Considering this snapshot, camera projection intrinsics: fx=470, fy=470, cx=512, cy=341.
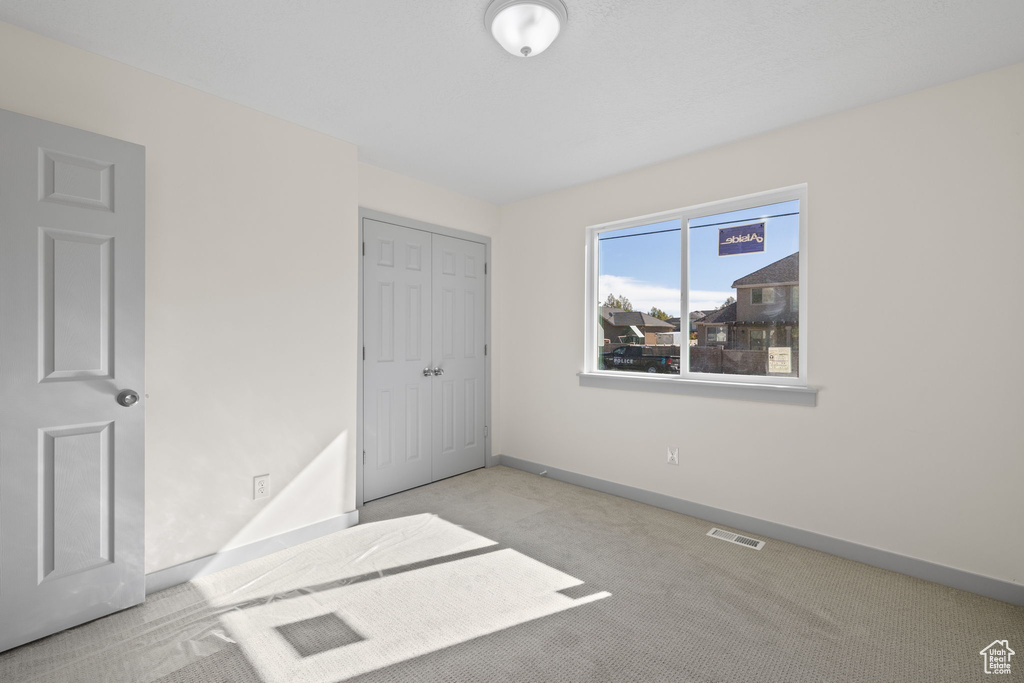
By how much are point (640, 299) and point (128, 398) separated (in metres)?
3.21

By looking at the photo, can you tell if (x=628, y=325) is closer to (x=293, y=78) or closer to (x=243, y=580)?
(x=293, y=78)

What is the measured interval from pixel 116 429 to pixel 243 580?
0.96 meters

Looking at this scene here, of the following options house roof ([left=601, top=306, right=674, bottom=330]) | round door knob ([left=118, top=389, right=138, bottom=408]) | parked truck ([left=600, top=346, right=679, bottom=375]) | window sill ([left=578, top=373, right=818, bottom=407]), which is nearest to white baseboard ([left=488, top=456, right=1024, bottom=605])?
window sill ([left=578, top=373, right=818, bottom=407])

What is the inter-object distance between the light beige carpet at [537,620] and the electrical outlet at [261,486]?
0.35 meters

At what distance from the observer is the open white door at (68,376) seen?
1.85m

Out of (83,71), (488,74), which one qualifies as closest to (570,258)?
(488,74)

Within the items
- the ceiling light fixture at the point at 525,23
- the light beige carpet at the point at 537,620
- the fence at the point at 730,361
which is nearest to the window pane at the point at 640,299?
the fence at the point at 730,361

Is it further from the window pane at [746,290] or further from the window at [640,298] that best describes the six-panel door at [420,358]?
the window pane at [746,290]

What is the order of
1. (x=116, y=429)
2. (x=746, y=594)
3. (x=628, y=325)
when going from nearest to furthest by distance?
(x=116, y=429) < (x=746, y=594) < (x=628, y=325)

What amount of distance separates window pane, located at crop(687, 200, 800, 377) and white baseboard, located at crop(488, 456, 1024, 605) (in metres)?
0.94

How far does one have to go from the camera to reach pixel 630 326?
3766 mm

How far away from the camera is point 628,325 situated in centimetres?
378

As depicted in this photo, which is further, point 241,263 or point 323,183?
point 323,183

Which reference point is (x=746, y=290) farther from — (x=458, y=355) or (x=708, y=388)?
(x=458, y=355)
